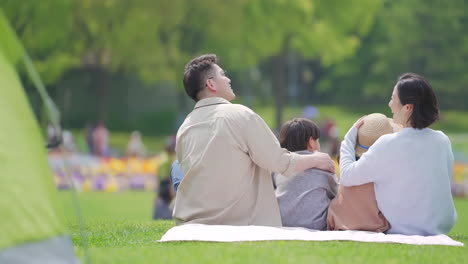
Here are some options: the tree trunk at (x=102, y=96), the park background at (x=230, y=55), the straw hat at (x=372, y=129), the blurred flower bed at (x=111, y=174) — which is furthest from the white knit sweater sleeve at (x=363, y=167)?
the tree trunk at (x=102, y=96)

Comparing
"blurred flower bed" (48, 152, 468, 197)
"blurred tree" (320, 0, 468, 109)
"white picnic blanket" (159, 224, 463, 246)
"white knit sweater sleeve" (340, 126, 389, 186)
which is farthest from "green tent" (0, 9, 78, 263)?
"blurred tree" (320, 0, 468, 109)

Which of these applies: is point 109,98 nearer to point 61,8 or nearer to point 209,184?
point 61,8

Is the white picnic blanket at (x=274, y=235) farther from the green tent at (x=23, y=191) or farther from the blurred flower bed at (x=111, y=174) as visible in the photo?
the blurred flower bed at (x=111, y=174)

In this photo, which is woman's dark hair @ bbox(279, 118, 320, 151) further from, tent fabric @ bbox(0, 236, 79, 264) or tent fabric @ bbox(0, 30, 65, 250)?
tent fabric @ bbox(0, 236, 79, 264)

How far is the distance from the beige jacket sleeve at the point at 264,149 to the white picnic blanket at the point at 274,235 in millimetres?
449

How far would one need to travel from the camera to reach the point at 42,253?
5.30 metres

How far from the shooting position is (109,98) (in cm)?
4641

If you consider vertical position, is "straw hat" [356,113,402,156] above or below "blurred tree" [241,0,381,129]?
above

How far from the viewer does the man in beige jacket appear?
6.74 m

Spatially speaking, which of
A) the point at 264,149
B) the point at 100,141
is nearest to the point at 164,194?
the point at 264,149

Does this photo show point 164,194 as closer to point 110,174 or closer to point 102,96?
point 110,174

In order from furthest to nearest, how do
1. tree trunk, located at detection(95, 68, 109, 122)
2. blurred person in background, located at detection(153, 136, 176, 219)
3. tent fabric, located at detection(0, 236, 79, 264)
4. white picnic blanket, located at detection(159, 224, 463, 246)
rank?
tree trunk, located at detection(95, 68, 109, 122) < blurred person in background, located at detection(153, 136, 176, 219) < white picnic blanket, located at detection(159, 224, 463, 246) < tent fabric, located at detection(0, 236, 79, 264)

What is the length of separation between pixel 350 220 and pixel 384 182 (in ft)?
1.32

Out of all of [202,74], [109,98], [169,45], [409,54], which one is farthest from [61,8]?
[202,74]
